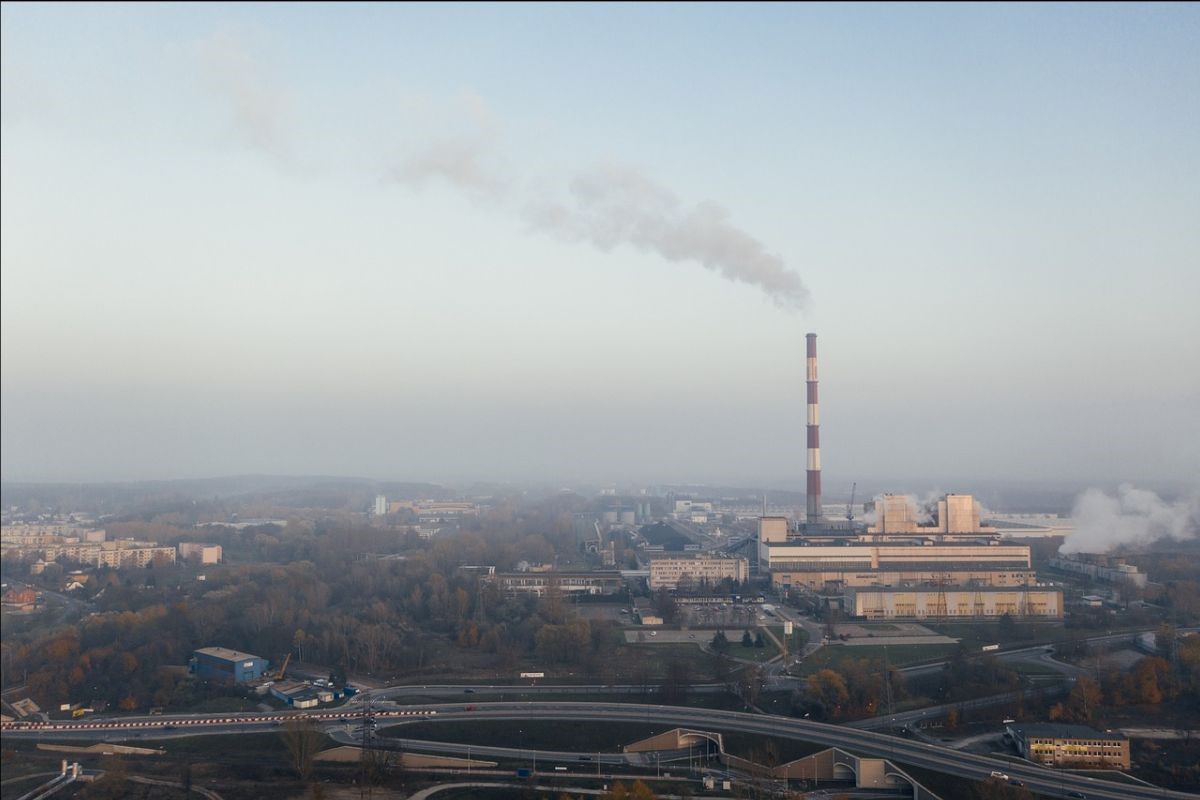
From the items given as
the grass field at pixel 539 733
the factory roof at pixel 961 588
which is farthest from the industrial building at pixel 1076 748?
the factory roof at pixel 961 588

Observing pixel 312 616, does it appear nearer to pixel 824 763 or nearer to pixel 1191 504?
pixel 824 763

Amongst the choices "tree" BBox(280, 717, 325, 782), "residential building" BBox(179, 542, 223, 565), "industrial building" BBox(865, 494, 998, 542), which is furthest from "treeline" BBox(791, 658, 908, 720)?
"residential building" BBox(179, 542, 223, 565)

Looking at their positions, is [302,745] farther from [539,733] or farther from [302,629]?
[302,629]

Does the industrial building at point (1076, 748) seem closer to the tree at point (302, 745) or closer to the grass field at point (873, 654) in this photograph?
the grass field at point (873, 654)

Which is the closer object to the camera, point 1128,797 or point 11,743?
point 1128,797

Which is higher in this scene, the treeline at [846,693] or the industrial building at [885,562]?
the industrial building at [885,562]

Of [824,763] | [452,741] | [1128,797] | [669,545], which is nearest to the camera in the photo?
[1128,797]

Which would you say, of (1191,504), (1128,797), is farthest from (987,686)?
(1191,504)
